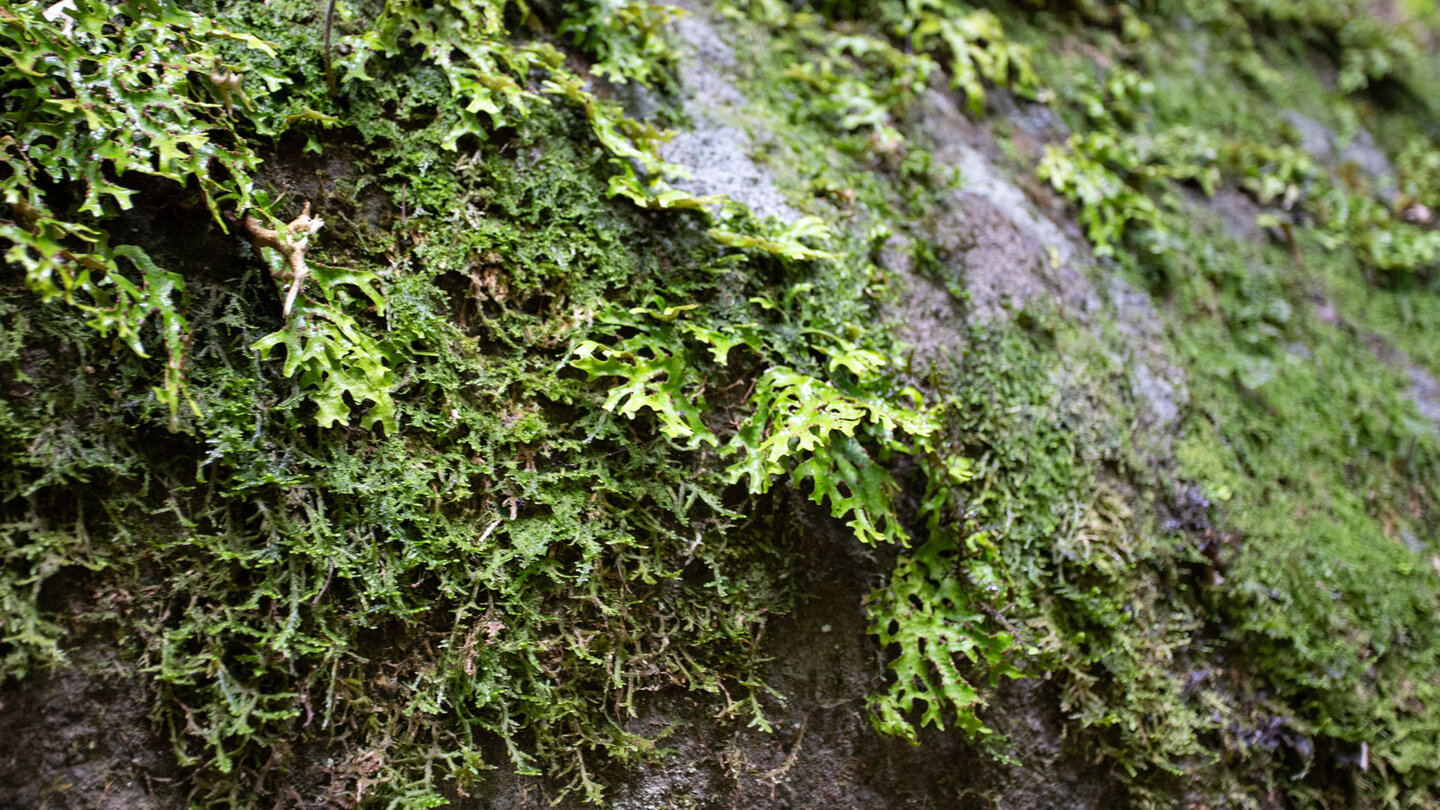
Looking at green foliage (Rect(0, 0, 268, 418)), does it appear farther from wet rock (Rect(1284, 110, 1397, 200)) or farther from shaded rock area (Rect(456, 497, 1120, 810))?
wet rock (Rect(1284, 110, 1397, 200))

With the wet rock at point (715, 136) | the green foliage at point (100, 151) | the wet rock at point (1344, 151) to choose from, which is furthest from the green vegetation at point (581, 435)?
the wet rock at point (1344, 151)

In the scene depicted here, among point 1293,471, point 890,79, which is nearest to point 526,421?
point 890,79

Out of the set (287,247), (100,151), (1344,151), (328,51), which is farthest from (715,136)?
(1344,151)

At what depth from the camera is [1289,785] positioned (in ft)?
10.2

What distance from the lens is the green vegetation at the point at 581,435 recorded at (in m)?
1.88

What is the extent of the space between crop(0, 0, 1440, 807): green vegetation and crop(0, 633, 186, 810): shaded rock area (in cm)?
6

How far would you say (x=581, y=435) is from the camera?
2359 millimetres

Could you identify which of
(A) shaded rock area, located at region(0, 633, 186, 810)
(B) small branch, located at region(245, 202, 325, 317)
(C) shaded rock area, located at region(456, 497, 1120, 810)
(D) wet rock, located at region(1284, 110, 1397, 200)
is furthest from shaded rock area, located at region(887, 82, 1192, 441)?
(D) wet rock, located at region(1284, 110, 1397, 200)

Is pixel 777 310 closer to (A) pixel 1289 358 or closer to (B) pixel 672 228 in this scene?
(B) pixel 672 228

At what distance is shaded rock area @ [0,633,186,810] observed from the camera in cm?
171

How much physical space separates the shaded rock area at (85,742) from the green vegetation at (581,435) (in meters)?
0.06

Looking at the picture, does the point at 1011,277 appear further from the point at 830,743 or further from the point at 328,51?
the point at 328,51

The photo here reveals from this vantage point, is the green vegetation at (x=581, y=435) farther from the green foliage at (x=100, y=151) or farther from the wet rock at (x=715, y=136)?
the wet rock at (x=715, y=136)

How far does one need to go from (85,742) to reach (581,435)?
1.35 metres
